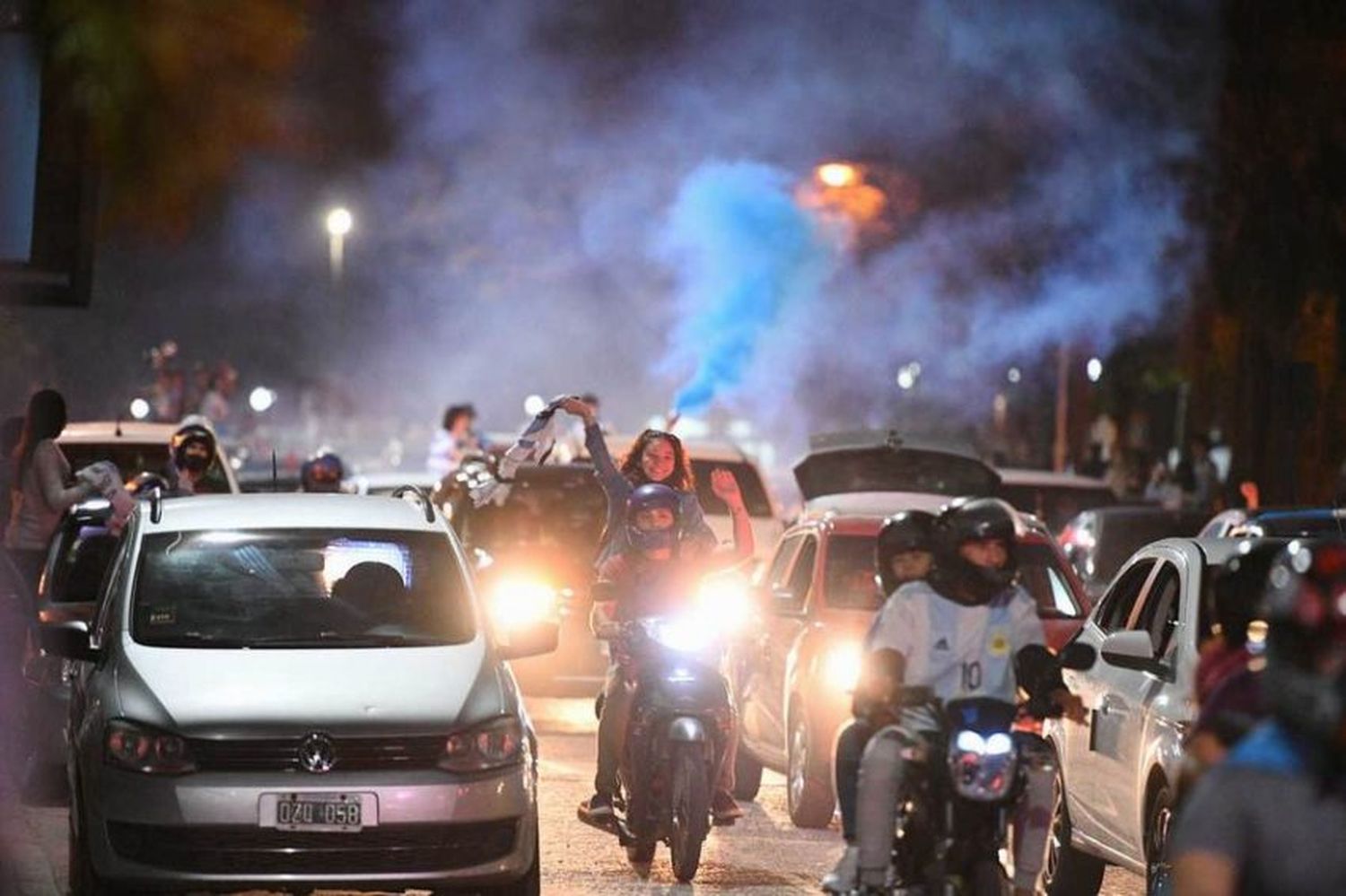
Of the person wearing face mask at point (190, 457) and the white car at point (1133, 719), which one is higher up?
the person wearing face mask at point (190, 457)

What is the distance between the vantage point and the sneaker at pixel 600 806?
491 inches

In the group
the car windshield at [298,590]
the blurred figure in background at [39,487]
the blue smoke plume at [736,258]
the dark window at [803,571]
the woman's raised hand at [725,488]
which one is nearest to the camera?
the car windshield at [298,590]

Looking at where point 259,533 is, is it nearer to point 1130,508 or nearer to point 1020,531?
point 1020,531

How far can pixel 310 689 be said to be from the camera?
1052cm

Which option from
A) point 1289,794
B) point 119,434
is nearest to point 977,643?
point 1289,794

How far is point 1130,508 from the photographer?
73.9ft

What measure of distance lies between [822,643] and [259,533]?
3.60 meters

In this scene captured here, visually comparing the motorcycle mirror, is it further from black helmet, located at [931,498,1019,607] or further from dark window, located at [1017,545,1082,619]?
dark window, located at [1017,545,1082,619]

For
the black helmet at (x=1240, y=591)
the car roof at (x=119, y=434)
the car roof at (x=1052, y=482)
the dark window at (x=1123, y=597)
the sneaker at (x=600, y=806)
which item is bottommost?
the sneaker at (x=600, y=806)

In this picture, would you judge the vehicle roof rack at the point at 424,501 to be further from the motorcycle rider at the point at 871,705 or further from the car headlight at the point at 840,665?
the motorcycle rider at the point at 871,705

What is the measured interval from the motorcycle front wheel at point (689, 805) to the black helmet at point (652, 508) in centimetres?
94

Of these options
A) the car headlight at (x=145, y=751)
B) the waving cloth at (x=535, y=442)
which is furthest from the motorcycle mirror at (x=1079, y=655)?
the waving cloth at (x=535, y=442)

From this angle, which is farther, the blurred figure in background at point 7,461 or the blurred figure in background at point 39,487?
the blurred figure in background at point 7,461

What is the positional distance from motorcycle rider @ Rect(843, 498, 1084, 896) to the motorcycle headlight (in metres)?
0.16
